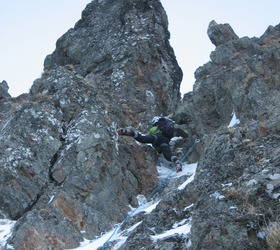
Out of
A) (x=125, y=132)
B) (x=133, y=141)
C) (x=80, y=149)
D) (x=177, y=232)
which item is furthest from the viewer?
(x=133, y=141)

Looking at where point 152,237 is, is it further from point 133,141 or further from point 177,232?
point 133,141

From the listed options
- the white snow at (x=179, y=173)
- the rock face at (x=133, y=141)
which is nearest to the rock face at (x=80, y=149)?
the rock face at (x=133, y=141)

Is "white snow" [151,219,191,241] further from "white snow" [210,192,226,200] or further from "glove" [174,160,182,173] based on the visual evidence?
"glove" [174,160,182,173]

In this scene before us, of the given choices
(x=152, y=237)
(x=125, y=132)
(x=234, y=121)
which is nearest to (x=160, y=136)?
(x=125, y=132)

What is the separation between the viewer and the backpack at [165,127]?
1702 cm

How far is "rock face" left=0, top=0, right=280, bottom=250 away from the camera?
6930 millimetres

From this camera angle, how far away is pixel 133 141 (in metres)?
17.0

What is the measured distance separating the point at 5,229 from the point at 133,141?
22.8 feet

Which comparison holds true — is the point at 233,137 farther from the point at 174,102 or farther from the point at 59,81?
the point at 174,102

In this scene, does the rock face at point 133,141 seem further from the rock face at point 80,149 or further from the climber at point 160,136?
the climber at point 160,136

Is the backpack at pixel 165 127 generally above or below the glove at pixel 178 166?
above

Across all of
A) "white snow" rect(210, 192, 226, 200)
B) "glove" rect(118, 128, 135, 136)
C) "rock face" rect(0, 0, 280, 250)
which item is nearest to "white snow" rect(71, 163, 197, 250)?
"rock face" rect(0, 0, 280, 250)

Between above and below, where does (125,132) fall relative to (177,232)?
above

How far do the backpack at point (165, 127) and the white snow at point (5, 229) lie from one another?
7523mm
